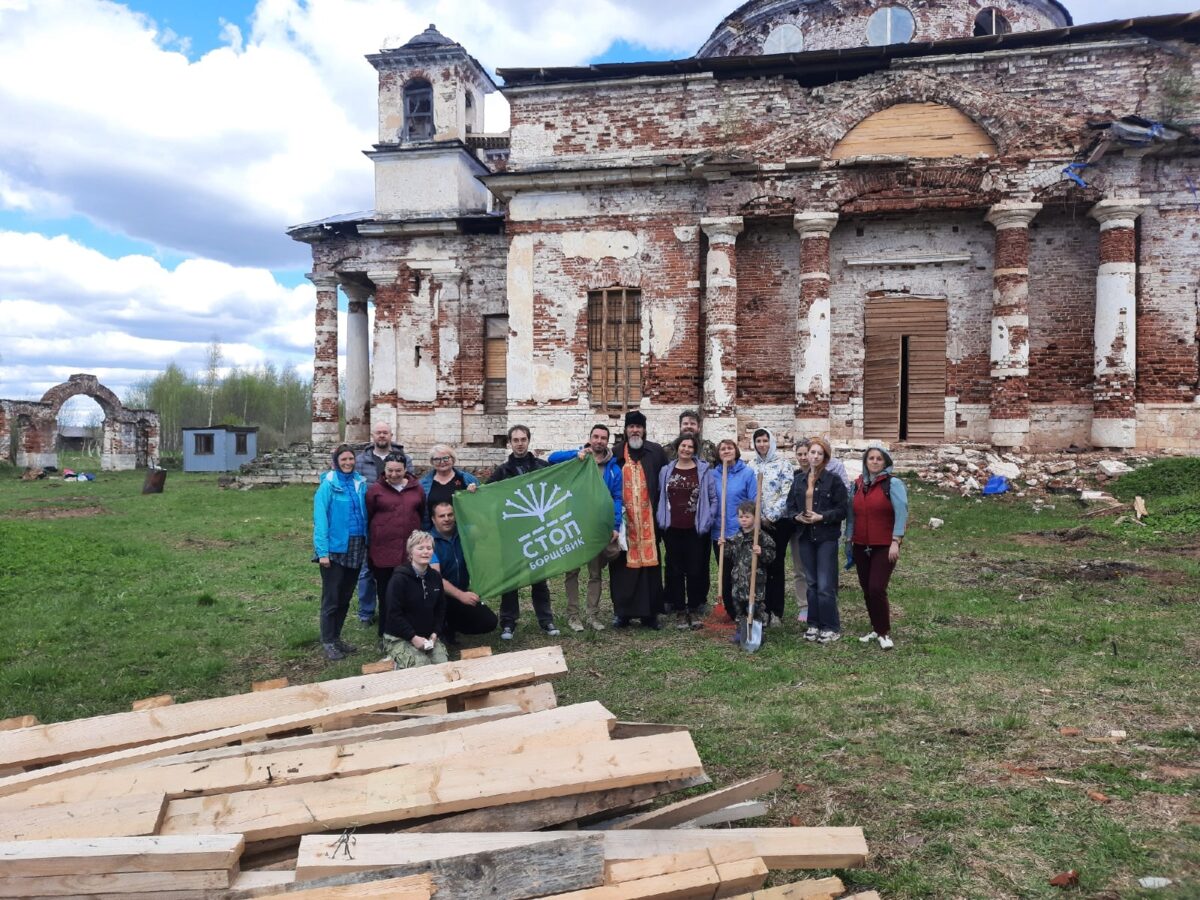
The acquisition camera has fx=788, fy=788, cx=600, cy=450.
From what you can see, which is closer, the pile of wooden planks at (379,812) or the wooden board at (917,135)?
the pile of wooden planks at (379,812)

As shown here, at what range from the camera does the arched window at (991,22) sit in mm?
21031

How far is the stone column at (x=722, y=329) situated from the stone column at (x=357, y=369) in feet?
37.4

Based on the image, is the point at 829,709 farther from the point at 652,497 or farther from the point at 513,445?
the point at 513,445

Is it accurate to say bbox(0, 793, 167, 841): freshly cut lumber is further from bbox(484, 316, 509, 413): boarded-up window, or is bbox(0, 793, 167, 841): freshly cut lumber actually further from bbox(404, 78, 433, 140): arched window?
bbox(404, 78, 433, 140): arched window

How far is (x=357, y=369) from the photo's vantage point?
77.7ft

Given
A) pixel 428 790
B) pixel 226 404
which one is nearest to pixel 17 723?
pixel 428 790

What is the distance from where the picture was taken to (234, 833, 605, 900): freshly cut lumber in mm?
2779

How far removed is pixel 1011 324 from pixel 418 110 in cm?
1634

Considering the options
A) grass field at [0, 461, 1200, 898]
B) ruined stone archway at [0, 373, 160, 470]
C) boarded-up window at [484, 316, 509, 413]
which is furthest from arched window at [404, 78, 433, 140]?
ruined stone archway at [0, 373, 160, 470]

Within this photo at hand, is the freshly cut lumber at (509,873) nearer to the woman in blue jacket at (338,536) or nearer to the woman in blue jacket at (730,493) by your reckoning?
the woman in blue jacket at (338,536)

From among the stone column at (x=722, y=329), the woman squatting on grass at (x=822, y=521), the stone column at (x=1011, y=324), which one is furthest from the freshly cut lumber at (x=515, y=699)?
the stone column at (x=1011, y=324)

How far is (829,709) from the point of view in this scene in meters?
5.30

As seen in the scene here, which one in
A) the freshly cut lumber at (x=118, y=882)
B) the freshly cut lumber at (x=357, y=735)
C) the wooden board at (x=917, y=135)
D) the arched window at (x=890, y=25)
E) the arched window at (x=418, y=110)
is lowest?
the freshly cut lumber at (x=118, y=882)

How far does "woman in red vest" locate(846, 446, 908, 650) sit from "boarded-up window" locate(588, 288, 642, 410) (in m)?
10.9
